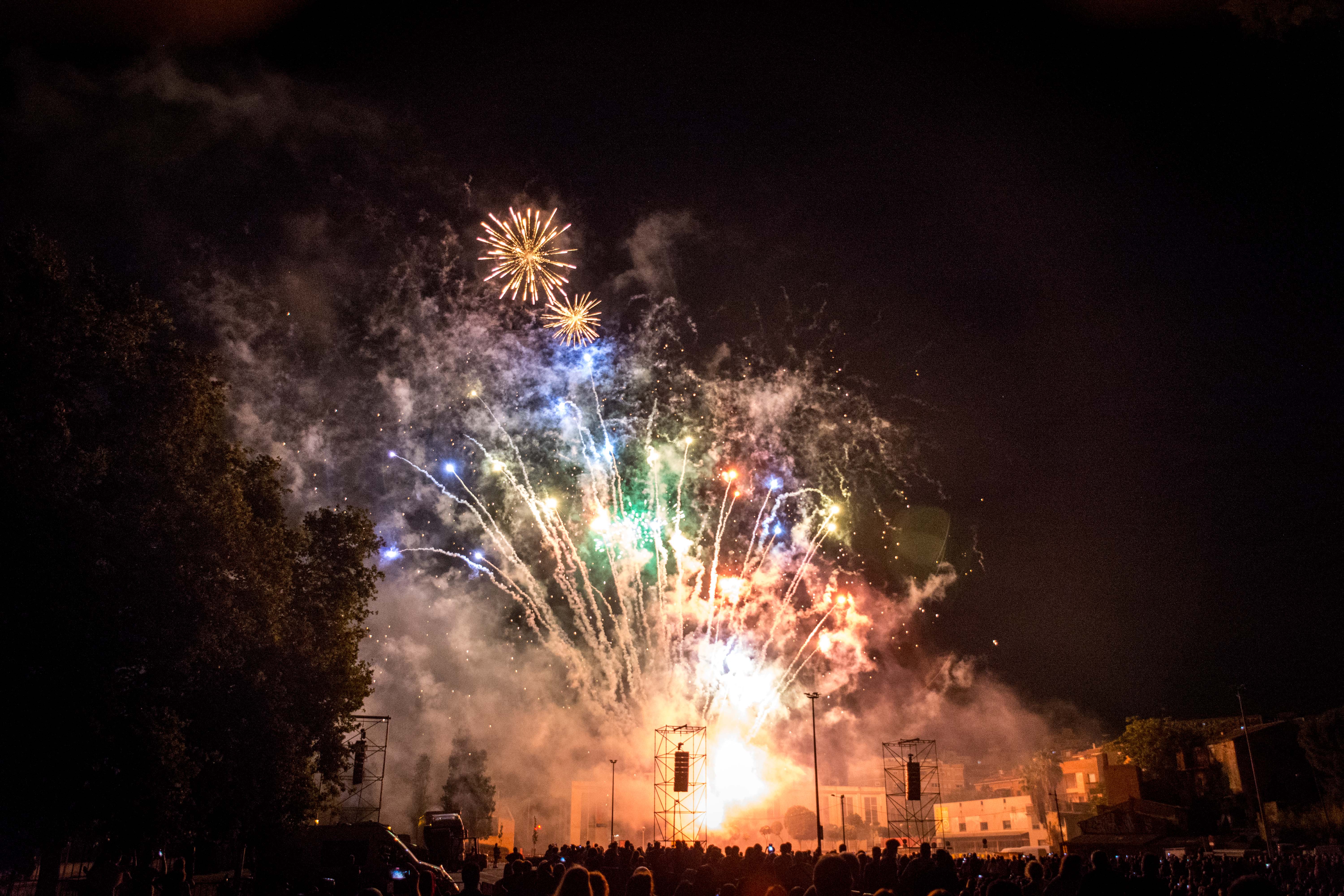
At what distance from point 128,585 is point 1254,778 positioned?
56.6 metres

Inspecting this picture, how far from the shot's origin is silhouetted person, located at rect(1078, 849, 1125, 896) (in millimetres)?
6695

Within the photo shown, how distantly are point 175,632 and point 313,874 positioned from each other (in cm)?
1641

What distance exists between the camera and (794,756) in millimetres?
84750

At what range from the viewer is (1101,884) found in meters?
6.74

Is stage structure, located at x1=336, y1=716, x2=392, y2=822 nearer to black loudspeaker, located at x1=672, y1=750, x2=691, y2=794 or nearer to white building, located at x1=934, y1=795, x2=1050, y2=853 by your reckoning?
black loudspeaker, located at x1=672, y1=750, x2=691, y2=794

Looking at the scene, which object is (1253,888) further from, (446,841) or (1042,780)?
(1042,780)

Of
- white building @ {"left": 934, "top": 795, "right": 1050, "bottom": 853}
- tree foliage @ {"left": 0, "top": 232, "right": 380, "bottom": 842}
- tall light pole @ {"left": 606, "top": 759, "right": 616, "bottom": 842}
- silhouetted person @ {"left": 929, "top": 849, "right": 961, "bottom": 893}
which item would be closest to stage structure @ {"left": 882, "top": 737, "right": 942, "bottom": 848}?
white building @ {"left": 934, "top": 795, "right": 1050, "bottom": 853}


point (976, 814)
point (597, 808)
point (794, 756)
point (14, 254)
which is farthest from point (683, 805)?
point (14, 254)

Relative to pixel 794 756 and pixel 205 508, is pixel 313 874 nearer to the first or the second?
pixel 205 508

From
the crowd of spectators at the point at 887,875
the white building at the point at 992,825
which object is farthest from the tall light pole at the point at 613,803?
the crowd of spectators at the point at 887,875

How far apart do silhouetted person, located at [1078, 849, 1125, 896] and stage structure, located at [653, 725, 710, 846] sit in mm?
32396

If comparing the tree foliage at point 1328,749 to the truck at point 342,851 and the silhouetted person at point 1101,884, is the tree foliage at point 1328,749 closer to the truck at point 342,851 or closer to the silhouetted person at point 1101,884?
the truck at point 342,851

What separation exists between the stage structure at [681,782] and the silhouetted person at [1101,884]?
106ft

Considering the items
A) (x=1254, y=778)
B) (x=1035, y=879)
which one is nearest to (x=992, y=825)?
(x=1254, y=778)
